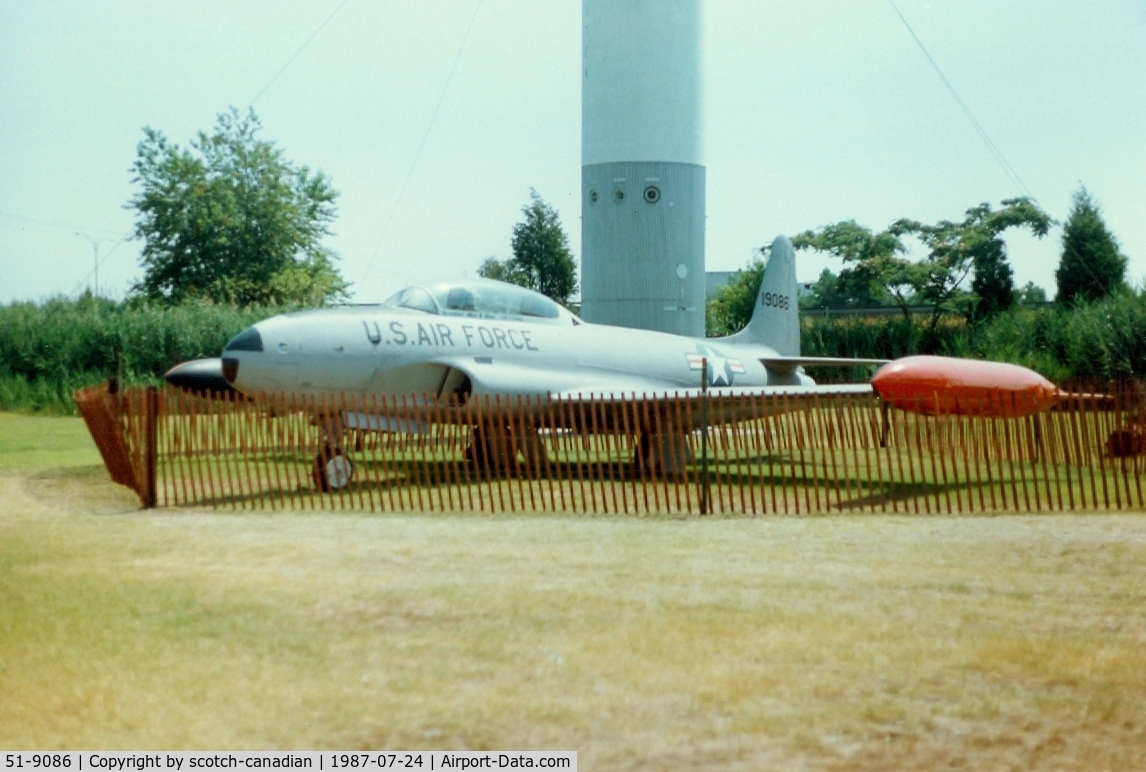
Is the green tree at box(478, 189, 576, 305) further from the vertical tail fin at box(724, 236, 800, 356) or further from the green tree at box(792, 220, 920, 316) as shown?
the vertical tail fin at box(724, 236, 800, 356)

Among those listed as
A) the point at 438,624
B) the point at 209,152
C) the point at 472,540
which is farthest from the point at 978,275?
the point at 438,624

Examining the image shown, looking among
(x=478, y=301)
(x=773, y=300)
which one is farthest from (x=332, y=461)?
(x=773, y=300)

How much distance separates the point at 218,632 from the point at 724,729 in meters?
3.07

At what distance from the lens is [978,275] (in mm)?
49375

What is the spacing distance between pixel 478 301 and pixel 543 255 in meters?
44.4

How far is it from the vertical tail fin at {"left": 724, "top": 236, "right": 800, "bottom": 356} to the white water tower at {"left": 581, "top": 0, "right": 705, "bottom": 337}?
3488 millimetres

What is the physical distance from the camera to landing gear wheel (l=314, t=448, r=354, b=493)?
1364 centimetres

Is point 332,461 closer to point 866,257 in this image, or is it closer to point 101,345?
point 101,345

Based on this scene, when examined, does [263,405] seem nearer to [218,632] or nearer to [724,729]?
[218,632]

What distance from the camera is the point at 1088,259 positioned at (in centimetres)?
4738
